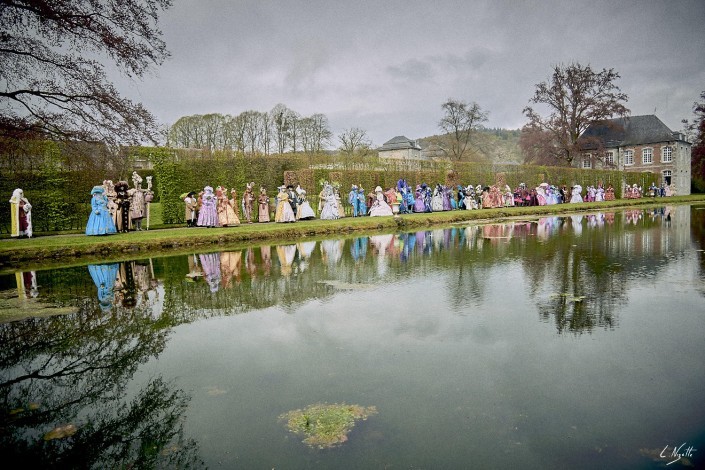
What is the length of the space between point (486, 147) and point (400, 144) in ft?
53.0

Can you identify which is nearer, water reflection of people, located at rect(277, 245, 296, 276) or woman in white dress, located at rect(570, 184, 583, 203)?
water reflection of people, located at rect(277, 245, 296, 276)

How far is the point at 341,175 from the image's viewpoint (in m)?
27.1

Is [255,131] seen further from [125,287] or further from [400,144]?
[125,287]

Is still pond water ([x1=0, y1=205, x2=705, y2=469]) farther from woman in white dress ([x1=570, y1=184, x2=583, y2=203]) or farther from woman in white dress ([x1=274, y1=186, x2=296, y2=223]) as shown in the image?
woman in white dress ([x1=570, y1=184, x2=583, y2=203])

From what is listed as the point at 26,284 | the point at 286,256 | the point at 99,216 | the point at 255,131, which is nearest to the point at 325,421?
the point at 26,284

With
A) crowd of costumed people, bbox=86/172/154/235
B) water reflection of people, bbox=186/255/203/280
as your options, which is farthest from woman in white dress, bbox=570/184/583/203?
water reflection of people, bbox=186/255/203/280

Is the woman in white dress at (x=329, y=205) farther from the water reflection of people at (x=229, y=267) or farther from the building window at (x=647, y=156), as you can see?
the building window at (x=647, y=156)

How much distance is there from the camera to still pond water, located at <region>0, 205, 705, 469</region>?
9.76ft

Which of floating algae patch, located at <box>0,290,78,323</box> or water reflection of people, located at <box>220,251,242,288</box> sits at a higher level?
water reflection of people, located at <box>220,251,242,288</box>

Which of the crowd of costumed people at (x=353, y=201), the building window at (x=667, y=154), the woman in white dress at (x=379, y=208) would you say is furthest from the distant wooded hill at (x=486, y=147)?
the woman in white dress at (x=379, y=208)

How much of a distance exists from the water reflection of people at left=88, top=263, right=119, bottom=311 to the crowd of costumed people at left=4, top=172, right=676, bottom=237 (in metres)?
6.40

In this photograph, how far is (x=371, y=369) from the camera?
4250 mm

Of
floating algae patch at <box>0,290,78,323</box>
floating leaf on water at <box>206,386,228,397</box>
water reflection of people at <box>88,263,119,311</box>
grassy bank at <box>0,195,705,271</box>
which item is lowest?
floating leaf on water at <box>206,386,228,397</box>
